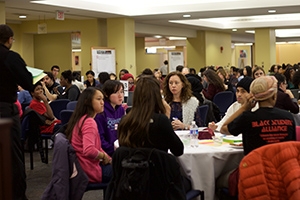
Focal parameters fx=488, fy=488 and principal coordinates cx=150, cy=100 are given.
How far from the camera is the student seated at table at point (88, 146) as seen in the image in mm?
3930

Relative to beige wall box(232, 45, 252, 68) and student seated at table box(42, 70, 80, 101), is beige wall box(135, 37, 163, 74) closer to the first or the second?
beige wall box(232, 45, 252, 68)

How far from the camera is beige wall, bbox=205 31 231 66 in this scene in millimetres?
20859

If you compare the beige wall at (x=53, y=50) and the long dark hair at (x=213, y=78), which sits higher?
the beige wall at (x=53, y=50)

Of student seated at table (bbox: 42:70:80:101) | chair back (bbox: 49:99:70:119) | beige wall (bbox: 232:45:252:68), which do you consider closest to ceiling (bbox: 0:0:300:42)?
student seated at table (bbox: 42:70:80:101)

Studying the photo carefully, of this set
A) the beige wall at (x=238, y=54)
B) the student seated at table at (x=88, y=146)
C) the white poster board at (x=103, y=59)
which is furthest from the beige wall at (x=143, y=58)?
the student seated at table at (x=88, y=146)

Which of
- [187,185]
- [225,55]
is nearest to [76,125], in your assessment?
[187,185]

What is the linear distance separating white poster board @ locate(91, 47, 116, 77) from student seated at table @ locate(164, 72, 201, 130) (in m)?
8.63

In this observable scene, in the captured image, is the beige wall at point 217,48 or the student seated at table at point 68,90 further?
the beige wall at point 217,48

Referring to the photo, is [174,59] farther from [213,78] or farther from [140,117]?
[140,117]

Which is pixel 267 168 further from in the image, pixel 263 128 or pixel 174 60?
pixel 174 60

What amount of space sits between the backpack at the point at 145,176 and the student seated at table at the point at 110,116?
1450mm

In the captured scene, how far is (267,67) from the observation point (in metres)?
20.2

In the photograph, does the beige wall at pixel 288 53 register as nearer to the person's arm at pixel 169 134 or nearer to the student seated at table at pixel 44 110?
the student seated at table at pixel 44 110

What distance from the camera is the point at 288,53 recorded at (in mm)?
33875
